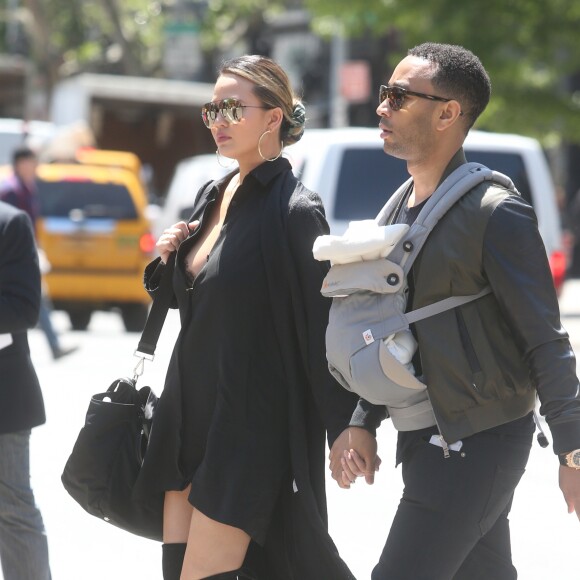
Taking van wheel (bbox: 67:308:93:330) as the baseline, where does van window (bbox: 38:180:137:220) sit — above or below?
above

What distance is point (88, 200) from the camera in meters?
16.2

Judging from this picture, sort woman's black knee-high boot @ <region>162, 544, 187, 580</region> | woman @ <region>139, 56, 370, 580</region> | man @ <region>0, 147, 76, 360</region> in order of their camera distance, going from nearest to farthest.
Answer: woman @ <region>139, 56, 370, 580</region> < woman's black knee-high boot @ <region>162, 544, 187, 580</region> < man @ <region>0, 147, 76, 360</region>

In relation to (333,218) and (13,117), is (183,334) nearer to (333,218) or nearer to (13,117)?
(333,218)

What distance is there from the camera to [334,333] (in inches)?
146

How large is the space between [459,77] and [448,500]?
1.06 m

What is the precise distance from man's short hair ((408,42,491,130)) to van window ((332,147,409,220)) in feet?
19.5

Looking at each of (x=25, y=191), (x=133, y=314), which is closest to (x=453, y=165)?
(x=25, y=191)

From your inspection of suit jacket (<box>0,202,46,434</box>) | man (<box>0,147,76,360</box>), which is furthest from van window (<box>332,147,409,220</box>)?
suit jacket (<box>0,202,46,434</box>)

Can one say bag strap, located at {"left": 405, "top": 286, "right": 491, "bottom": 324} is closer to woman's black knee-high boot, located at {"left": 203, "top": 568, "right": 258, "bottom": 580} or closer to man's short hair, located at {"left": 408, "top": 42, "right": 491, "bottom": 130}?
man's short hair, located at {"left": 408, "top": 42, "right": 491, "bottom": 130}

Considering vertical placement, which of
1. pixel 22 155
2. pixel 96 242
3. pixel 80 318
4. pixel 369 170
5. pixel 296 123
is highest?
pixel 296 123

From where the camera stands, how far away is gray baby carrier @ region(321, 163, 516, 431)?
360 cm

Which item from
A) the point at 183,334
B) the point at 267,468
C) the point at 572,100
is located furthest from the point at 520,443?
the point at 572,100

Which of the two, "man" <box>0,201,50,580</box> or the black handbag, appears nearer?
the black handbag

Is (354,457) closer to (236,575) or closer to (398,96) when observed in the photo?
(236,575)
